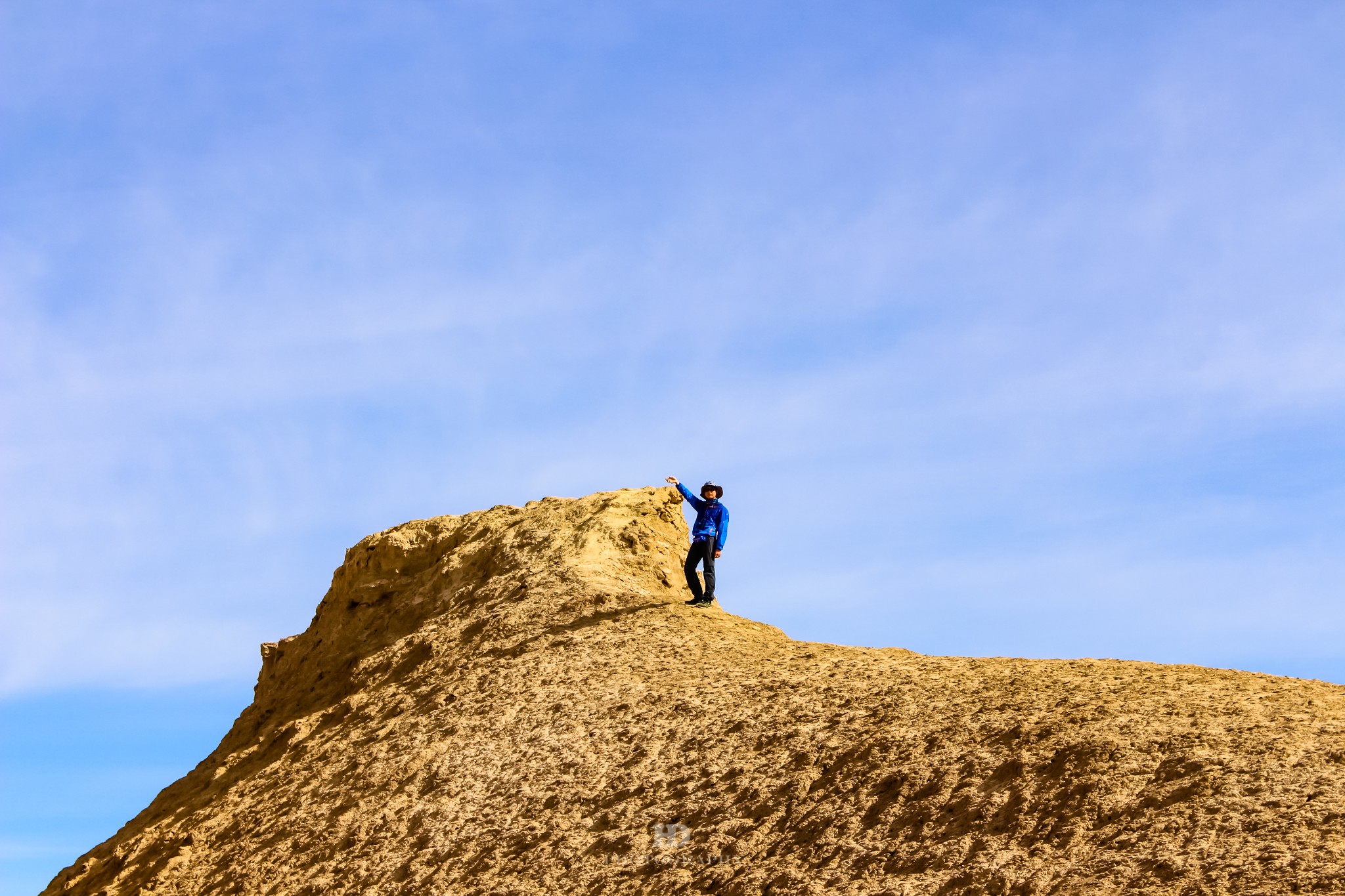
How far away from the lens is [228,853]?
572 inches

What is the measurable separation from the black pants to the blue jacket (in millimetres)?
57

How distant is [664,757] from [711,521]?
→ 399cm

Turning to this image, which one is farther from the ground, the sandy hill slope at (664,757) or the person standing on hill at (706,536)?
the person standing on hill at (706,536)

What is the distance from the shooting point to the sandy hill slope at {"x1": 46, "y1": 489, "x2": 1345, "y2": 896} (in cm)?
977

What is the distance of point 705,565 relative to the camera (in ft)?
53.2

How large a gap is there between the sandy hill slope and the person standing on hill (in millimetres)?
480

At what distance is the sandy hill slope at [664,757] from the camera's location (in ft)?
32.1

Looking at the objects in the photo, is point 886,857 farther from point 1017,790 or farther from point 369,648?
point 369,648

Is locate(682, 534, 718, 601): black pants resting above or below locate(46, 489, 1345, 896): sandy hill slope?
above

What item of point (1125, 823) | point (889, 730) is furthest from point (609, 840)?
point (1125, 823)

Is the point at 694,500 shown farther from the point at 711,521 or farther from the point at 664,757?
the point at 664,757

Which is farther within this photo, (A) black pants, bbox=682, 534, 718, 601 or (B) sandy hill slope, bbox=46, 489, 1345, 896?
(A) black pants, bbox=682, 534, 718, 601

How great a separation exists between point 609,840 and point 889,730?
2.74 m

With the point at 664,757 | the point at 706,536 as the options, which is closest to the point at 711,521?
the point at 706,536
